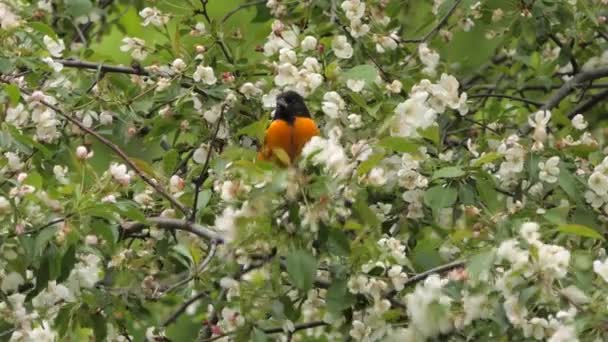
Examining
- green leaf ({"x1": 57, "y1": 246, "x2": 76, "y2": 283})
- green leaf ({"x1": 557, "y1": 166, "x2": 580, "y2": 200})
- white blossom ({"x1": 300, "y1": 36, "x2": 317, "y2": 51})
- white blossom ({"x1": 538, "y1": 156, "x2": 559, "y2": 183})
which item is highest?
white blossom ({"x1": 300, "y1": 36, "x2": 317, "y2": 51})

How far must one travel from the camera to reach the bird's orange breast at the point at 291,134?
452 centimetres

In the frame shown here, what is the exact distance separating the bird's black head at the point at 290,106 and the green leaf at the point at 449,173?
25.5 inches

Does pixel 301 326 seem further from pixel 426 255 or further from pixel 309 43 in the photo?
pixel 309 43

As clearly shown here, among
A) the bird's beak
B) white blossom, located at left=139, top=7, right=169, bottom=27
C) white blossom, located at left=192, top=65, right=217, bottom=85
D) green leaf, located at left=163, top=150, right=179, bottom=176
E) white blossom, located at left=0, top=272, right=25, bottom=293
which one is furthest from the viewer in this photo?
white blossom, located at left=139, top=7, right=169, bottom=27

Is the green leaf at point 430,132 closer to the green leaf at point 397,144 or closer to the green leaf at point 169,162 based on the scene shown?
the green leaf at point 397,144

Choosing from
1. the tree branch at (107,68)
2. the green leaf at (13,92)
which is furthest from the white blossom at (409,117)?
the tree branch at (107,68)

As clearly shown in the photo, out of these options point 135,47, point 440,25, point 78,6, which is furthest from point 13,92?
point 440,25

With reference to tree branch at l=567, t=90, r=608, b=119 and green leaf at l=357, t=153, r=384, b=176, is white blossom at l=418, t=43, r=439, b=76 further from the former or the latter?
green leaf at l=357, t=153, r=384, b=176

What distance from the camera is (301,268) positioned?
2877 millimetres

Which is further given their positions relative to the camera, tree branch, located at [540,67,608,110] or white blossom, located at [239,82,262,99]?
tree branch, located at [540,67,608,110]

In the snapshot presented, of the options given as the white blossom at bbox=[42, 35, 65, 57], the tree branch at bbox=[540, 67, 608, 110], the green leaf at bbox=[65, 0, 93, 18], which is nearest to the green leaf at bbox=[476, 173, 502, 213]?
the tree branch at bbox=[540, 67, 608, 110]

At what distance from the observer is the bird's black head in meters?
4.12

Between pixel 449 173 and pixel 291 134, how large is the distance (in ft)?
4.37

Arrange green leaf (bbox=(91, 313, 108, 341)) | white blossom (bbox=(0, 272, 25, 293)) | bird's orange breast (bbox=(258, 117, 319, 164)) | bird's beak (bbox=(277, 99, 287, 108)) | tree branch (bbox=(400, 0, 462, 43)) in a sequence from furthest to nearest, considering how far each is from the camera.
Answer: bird's orange breast (bbox=(258, 117, 319, 164)) < tree branch (bbox=(400, 0, 462, 43)) < bird's beak (bbox=(277, 99, 287, 108)) < green leaf (bbox=(91, 313, 108, 341)) < white blossom (bbox=(0, 272, 25, 293))
